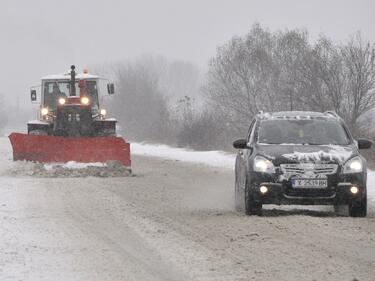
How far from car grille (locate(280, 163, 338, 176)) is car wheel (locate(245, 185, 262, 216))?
22.3 inches

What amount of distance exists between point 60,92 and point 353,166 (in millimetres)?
14228

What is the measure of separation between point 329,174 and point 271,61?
28.1m

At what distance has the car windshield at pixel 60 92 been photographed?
23562 millimetres

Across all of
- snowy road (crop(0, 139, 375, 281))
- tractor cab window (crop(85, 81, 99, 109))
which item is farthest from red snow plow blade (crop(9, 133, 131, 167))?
snowy road (crop(0, 139, 375, 281))

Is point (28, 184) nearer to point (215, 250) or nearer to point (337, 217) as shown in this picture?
point (337, 217)

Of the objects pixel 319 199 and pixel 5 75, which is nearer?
pixel 319 199

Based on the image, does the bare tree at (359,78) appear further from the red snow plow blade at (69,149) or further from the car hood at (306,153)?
the car hood at (306,153)

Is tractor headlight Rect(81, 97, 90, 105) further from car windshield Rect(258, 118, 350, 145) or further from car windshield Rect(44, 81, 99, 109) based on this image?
car windshield Rect(258, 118, 350, 145)

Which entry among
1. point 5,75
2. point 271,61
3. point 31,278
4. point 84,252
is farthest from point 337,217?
point 5,75

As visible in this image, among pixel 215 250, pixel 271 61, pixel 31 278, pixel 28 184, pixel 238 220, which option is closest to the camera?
pixel 31 278

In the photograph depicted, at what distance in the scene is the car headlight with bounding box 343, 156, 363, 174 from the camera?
35.4 feet

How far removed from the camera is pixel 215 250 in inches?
319

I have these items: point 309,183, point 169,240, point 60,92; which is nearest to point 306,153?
point 309,183

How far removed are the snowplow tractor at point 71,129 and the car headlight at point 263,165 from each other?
950 centimetres
